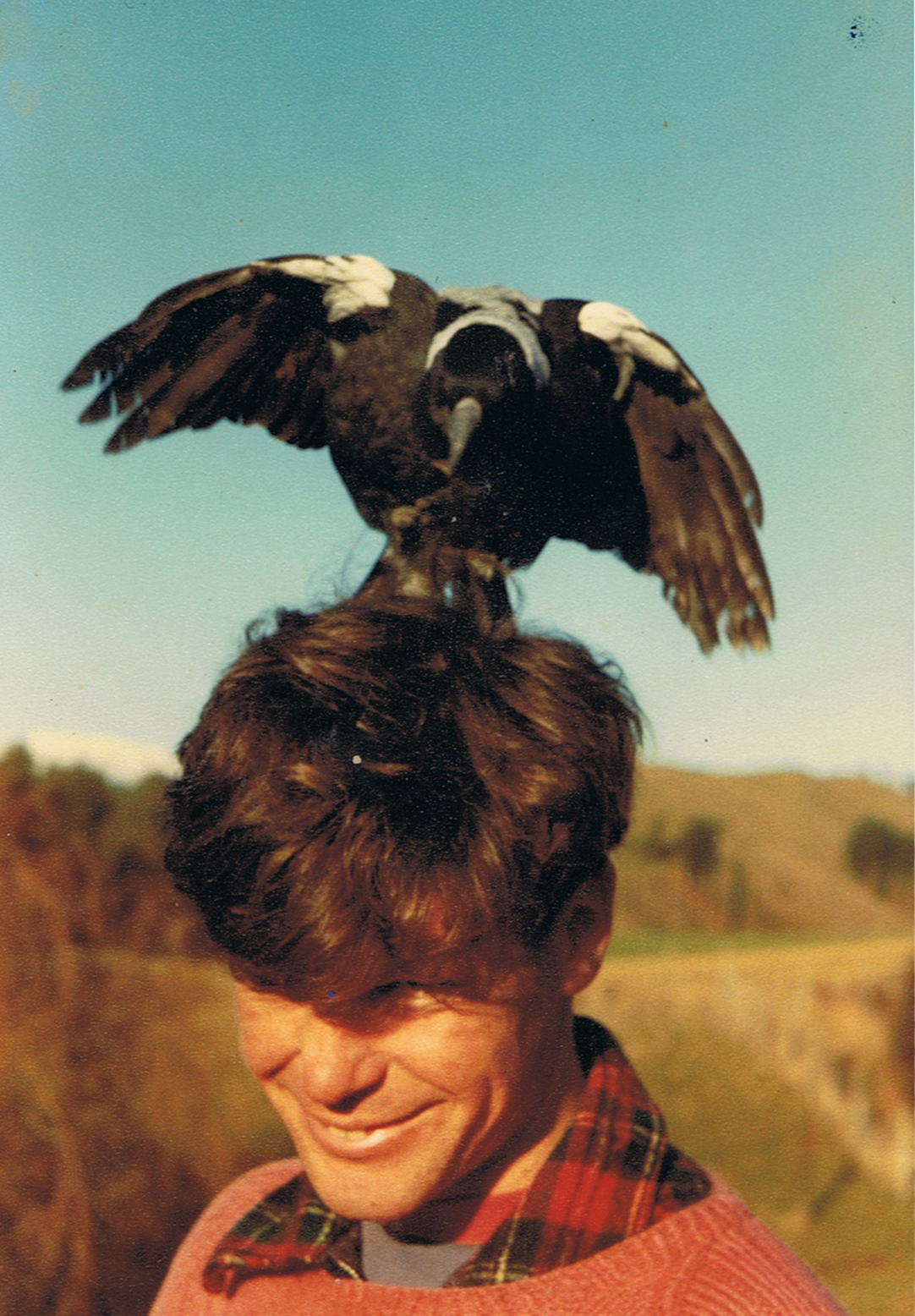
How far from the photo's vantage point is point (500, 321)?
1209 millimetres

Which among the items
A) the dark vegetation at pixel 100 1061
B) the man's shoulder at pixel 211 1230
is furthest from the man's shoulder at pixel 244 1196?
the dark vegetation at pixel 100 1061

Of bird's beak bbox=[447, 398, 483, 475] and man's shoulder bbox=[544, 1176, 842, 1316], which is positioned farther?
bird's beak bbox=[447, 398, 483, 475]

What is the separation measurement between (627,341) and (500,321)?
0.48ft

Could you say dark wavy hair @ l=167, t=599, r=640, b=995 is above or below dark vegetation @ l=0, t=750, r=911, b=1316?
above

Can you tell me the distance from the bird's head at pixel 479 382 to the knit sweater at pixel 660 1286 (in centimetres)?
81

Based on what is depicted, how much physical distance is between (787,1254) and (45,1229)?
63.9 inches

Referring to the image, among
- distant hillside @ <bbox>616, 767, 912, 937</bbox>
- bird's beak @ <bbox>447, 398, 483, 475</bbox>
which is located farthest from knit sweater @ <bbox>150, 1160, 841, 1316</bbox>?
distant hillside @ <bbox>616, 767, 912, 937</bbox>

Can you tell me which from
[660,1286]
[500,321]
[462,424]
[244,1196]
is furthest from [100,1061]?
[660,1286]

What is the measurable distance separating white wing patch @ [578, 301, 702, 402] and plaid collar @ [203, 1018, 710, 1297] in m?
0.77

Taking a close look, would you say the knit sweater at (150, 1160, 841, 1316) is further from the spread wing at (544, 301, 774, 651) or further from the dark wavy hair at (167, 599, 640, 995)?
the spread wing at (544, 301, 774, 651)

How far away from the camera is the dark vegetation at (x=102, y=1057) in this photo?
1.85 m

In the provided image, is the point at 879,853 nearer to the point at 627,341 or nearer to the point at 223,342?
the point at 627,341

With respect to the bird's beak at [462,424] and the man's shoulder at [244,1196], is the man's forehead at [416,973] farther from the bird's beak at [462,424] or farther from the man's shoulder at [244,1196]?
the bird's beak at [462,424]

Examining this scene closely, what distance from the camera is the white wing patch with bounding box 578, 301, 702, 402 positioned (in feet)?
3.97
